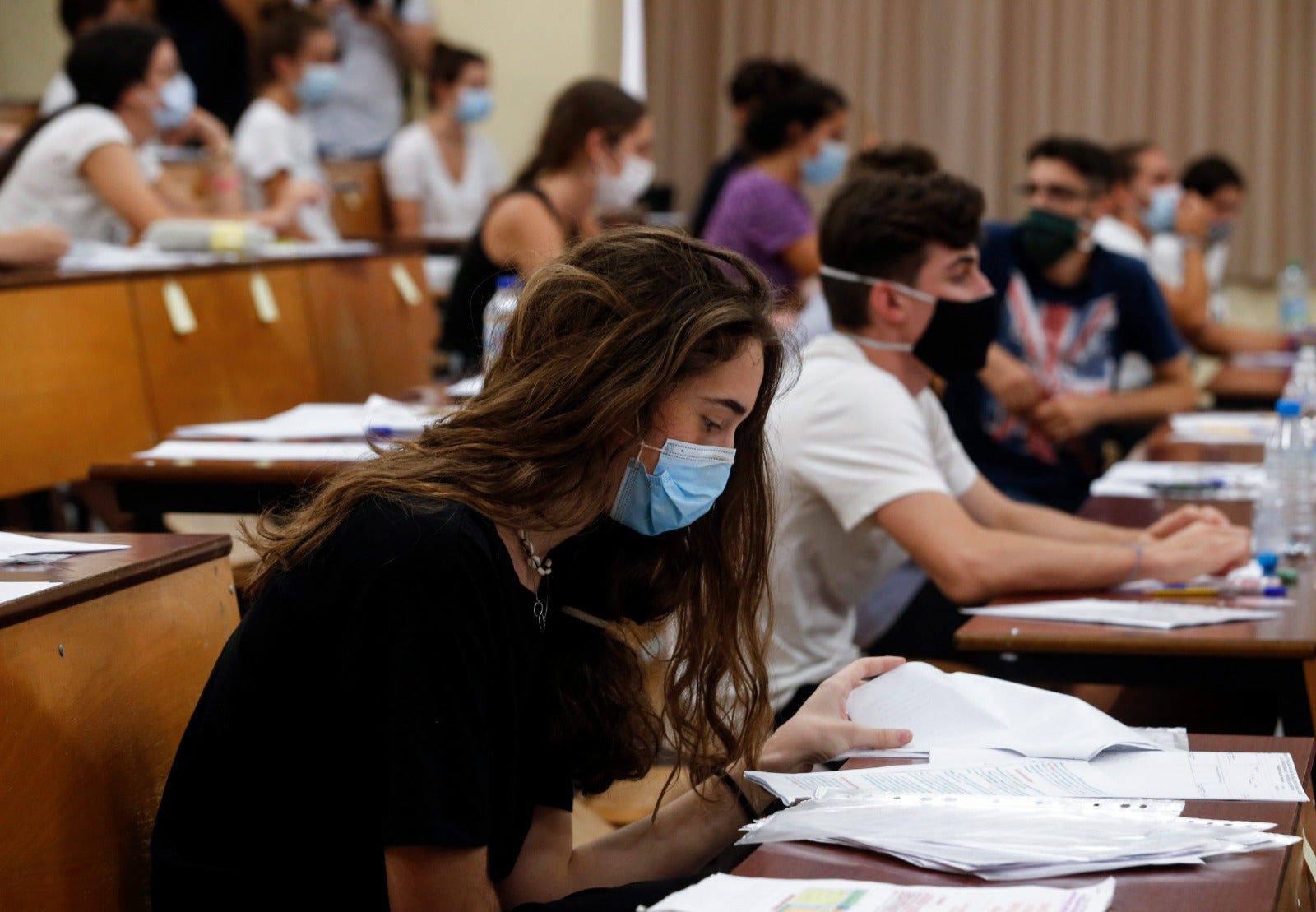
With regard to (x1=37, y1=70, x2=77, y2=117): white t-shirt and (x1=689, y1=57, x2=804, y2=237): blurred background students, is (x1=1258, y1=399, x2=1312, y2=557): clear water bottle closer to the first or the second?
(x1=689, y1=57, x2=804, y2=237): blurred background students

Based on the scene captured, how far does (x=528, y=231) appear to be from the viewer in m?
4.01

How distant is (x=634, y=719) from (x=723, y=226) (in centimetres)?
372

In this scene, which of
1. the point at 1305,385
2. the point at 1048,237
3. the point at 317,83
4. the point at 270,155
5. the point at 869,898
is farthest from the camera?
the point at 317,83

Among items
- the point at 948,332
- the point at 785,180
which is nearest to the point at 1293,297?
the point at 785,180

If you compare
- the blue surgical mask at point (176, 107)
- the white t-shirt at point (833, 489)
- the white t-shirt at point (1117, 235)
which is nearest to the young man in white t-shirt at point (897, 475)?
the white t-shirt at point (833, 489)

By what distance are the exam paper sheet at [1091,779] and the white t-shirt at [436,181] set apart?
5.62m

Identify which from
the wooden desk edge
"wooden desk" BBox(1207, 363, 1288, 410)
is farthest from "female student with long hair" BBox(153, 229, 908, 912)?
"wooden desk" BBox(1207, 363, 1288, 410)

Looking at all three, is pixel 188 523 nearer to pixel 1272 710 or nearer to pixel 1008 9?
pixel 1272 710

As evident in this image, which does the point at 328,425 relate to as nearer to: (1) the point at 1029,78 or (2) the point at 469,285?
(2) the point at 469,285

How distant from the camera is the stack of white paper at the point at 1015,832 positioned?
1.11m

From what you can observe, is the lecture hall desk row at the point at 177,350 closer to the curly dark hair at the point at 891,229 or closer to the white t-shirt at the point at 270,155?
the curly dark hair at the point at 891,229

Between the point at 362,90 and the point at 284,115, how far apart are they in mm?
1543

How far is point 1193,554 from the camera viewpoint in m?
2.21

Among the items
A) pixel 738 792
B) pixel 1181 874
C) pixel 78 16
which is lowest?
pixel 738 792
